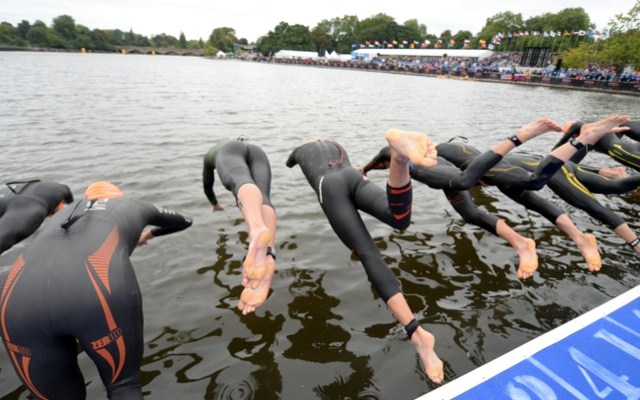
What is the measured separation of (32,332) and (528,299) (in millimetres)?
4819

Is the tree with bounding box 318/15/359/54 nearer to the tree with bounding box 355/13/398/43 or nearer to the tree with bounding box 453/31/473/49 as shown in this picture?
the tree with bounding box 355/13/398/43

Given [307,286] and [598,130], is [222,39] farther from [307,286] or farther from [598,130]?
[598,130]

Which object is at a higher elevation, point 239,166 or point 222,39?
point 222,39

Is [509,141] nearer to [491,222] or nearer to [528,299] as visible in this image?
[491,222]

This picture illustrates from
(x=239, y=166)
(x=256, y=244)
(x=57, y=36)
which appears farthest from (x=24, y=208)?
(x=57, y=36)

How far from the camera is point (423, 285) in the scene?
448 centimetres

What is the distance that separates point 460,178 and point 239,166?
2657mm

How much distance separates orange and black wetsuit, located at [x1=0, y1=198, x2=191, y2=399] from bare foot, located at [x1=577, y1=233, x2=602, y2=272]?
540 cm

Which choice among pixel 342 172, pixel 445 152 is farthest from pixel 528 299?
pixel 342 172

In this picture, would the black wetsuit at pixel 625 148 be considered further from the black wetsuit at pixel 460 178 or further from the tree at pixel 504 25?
the tree at pixel 504 25

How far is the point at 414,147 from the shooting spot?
2.60m

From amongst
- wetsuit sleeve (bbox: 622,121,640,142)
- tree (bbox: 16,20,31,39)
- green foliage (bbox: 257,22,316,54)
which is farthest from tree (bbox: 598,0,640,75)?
tree (bbox: 16,20,31,39)

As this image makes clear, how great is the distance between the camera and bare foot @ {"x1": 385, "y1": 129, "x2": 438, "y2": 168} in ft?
8.45

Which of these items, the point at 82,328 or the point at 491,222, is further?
the point at 491,222
